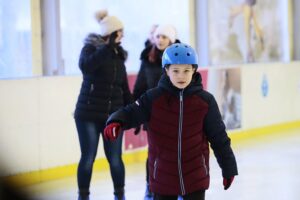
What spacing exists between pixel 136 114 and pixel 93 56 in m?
1.51

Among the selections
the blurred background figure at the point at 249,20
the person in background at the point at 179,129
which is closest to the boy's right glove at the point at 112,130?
the person in background at the point at 179,129

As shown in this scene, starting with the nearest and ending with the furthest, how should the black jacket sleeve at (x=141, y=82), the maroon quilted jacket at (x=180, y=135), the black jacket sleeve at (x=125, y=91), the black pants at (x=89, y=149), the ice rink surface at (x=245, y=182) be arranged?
the maroon quilted jacket at (x=180, y=135), the black pants at (x=89, y=149), the black jacket sleeve at (x=125, y=91), the black jacket sleeve at (x=141, y=82), the ice rink surface at (x=245, y=182)

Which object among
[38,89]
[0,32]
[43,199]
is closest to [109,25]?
[43,199]

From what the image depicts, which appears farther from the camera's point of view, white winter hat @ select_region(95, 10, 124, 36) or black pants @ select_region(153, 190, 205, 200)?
white winter hat @ select_region(95, 10, 124, 36)

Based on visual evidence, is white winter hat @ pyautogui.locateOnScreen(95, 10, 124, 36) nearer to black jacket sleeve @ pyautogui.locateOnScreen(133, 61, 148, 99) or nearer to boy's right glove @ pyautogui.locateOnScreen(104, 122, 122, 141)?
black jacket sleeve @ pyautogui.locateOnScreen(133, 61, 148, 99)

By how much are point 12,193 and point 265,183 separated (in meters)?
4.91

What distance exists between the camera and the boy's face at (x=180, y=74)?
2490 mm

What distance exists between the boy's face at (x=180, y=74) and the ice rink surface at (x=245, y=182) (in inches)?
87.6

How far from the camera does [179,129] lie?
2.47m

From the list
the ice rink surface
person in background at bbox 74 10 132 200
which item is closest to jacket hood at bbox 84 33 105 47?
person in background at bbox 74 10 132 200

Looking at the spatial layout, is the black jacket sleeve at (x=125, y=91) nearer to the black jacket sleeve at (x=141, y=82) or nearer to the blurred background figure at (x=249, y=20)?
the black jacket sleeve at (x=141, y=82)

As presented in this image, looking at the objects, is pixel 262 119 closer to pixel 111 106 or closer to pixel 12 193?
pixel 111 106

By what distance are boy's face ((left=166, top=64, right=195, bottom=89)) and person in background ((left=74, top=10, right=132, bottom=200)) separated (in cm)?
149

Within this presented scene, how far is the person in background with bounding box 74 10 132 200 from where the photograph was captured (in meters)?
3.98
